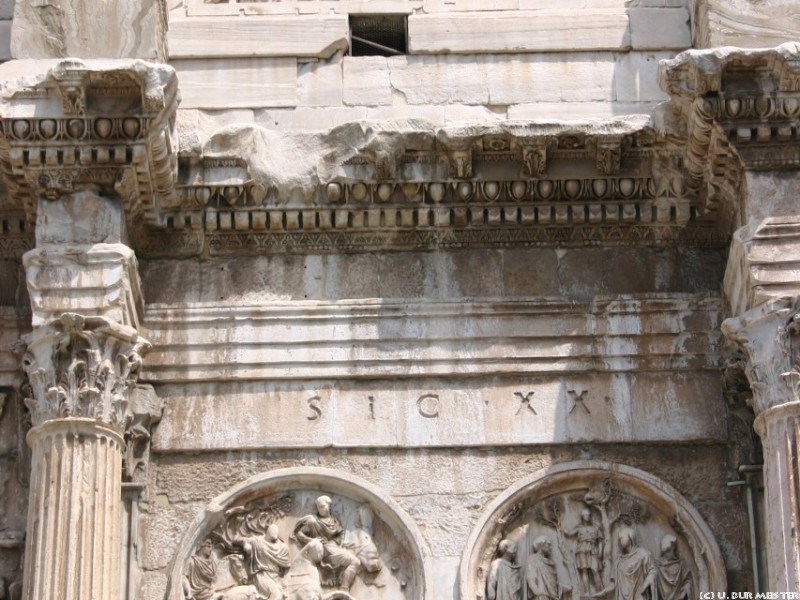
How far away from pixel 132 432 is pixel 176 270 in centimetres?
131

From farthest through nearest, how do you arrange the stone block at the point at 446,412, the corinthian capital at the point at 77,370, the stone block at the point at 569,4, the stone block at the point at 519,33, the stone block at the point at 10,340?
the stone block at the point at 569,4
the stone block at the point at 519,33
the stone block at the point at 10,340
the stone block at the point at 446,412
the corinthian capital at the point at 77,370

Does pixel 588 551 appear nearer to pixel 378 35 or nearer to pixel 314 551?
pixel 314 551

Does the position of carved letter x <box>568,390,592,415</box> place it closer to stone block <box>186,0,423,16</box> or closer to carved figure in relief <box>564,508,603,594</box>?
carved figure in relief <box>564,508,603,594</box>

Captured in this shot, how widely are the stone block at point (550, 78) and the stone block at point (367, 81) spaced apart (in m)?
0.72

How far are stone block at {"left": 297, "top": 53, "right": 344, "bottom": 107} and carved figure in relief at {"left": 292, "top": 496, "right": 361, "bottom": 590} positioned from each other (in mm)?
2925

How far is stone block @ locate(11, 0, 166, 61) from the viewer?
16.2 m

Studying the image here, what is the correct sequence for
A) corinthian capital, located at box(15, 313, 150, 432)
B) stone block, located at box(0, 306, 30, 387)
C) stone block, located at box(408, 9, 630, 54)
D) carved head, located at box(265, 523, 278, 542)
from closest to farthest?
corinthian capital, located at box(15, 313, 150, 432)
carved head, located at box(265, 523, 278, 542)
stone block, located at box(0, 306, 30, 387)
stone block, located at box(408, 9, 630, 54)

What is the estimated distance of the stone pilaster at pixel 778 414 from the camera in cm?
1461

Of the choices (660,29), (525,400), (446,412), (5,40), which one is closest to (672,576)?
(525,400)

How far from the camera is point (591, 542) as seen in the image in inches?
613

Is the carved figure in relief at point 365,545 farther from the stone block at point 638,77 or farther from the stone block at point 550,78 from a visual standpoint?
the stone block at point 638,77

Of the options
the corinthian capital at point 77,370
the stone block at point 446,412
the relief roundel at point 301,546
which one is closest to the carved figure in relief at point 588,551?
the stone block at point 446,412

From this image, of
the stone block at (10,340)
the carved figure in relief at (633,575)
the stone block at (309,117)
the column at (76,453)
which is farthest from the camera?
the stone block at (309,117)

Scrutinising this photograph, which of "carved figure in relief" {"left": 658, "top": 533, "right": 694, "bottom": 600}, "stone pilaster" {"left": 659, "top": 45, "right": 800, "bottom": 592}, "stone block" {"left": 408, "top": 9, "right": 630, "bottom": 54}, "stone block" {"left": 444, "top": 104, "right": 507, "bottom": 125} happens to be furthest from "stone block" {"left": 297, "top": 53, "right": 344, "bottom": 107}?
"carved figure in relief" {"left": 658, "top": 533, "right": 694, "bottom": 600}
